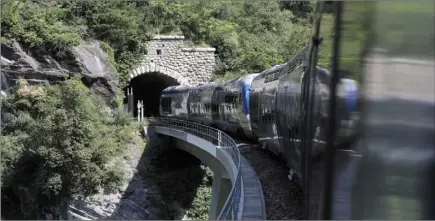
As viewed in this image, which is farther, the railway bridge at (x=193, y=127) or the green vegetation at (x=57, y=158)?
the green vegetation at (x=57, y=158)

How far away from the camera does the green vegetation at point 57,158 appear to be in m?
20.5

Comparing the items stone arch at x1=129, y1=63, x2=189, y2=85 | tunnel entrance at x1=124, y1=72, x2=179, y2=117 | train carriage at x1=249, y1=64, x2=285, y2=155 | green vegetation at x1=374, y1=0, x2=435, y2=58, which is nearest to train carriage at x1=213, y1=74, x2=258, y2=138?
train carriage at x1=249, y1=64, x2=285, y2=155

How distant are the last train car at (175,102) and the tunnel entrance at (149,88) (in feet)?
21.8

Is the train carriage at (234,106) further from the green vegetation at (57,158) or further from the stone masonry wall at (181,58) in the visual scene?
the stone masonry wall at (181,58)

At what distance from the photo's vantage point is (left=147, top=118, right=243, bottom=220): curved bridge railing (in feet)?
20.6

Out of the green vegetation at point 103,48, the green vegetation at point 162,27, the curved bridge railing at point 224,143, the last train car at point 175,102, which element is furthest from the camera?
the green vegetation at point 162,27

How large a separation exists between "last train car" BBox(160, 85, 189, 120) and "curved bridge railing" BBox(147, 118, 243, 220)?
580 mm

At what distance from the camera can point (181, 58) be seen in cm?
3772

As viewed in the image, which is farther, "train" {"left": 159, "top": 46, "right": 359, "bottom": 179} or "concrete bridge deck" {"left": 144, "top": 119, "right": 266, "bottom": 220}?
"concrete bridge deck" {"left": 144, "top": 119, "right": 266, "bottom": 220}

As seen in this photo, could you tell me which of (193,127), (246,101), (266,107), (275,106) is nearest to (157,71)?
(193,127)

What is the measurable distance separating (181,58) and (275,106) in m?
27.6

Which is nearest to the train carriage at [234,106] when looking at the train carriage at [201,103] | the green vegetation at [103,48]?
the train carriage at [201,103]

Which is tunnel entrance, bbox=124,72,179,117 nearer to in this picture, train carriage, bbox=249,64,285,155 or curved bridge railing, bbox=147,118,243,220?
curved bridge railing, bbox=147,118,243,220

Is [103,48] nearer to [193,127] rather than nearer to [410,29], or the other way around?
[193,127]
